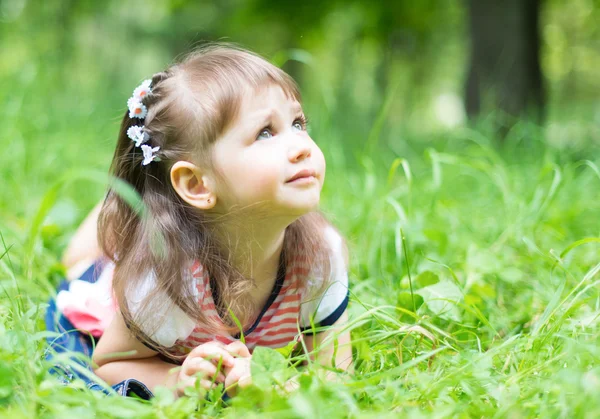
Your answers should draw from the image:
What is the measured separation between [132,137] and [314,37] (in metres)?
5.77

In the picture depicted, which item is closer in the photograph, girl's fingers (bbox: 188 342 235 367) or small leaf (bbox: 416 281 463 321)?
girl's fingers (bbox: 188 342 235 367)

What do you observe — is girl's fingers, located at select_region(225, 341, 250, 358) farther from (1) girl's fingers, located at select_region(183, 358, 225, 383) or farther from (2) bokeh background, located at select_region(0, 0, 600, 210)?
(2) bokeh background, located at select_region(0, 0, 600, 210)

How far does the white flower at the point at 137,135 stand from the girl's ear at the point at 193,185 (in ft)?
0.41

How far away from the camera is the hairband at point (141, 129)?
1.50m

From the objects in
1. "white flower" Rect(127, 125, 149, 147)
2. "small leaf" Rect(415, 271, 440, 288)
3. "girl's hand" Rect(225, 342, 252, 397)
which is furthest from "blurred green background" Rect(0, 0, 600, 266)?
"girl's hand" Rect(225, 342, 252, 397)

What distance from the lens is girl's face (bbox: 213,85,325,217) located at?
4.58ft

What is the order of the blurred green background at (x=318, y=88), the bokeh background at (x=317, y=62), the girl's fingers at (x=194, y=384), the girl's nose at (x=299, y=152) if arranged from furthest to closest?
1. the bokeh background at (x=317, y=62)
2. the blurred green background at (x=318, y=88)
3. the girl's nose at (x=299, y=152)
4. the girl's fingers at (x=194, y=384)

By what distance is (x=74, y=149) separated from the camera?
3.54 meters

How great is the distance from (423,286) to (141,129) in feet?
→ 2.81

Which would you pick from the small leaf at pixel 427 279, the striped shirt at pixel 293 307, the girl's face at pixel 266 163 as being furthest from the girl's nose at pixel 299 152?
the small leaf at pixel 427 279

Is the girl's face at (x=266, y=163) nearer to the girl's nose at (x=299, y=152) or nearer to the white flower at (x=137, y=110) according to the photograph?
the girl's nose at (x=299, y=152)

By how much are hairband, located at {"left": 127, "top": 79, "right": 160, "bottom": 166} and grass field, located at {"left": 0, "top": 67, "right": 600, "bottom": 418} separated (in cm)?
18

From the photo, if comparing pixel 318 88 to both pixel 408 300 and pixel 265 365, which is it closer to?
pixel 408 300

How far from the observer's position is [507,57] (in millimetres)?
4973
